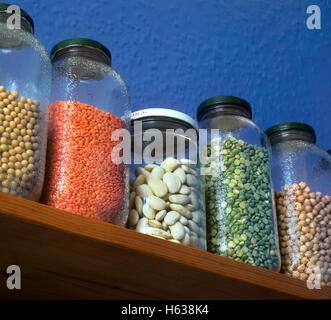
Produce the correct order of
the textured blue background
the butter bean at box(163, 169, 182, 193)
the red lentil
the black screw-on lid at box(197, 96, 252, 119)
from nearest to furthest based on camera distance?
the red lentil < the butter bean at box(163, 169, 182, 193) < the black screw-on lid at box(197, 96, 252, 119) < the textured blue background

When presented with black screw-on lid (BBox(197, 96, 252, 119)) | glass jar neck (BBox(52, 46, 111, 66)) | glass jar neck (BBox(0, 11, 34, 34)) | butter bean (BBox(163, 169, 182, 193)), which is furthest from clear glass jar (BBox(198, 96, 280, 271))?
glass jar neck (BBox(0, 11, 34, 34))

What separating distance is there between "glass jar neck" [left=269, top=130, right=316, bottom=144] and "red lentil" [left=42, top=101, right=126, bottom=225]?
41cm

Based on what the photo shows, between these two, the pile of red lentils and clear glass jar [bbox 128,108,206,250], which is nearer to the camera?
clear glass jar [bbox 128,108,206,250]

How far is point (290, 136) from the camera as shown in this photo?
42.6 inches

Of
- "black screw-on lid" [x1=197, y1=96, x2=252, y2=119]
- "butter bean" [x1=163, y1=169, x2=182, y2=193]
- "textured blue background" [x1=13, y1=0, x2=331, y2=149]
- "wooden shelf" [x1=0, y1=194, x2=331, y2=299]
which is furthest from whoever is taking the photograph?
"textured blue background" [x1=13, y1=0, x2=331, y2=149]

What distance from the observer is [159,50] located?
52.5 inches

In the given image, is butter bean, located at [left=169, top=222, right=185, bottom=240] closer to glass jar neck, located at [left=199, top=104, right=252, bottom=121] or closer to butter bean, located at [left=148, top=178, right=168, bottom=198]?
butter bean, located at [left=148, top=178, right=168, bottom=198]

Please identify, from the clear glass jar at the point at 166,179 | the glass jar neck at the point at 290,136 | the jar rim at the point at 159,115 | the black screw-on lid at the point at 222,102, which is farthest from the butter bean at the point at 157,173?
the glass jar neck at the point at 290,136

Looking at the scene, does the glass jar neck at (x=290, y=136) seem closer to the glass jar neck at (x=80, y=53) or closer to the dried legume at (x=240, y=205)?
the dried legume at (x=240, y=205)

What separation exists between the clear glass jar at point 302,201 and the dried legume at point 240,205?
0.05 m

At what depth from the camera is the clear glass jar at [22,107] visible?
66 centimetres

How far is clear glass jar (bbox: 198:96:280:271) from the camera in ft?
2.87

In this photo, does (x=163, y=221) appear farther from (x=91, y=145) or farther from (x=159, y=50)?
(x=159, y=50)

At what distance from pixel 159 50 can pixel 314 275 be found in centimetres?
69
